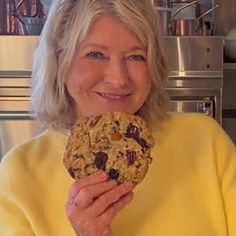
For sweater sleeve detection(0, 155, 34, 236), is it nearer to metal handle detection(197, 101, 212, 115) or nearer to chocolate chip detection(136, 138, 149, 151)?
chocolate chip detection(136, 138, 149, 151)

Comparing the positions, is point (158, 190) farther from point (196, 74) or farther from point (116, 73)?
point (196, 74)

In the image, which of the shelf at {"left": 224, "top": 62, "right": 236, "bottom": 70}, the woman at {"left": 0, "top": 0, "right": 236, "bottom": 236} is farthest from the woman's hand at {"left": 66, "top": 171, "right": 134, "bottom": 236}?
the shelf at {"left": 224, "top": 62, "right": 236, "bottom": 70}

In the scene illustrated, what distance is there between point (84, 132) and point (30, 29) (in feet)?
4.67

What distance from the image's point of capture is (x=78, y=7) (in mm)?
1150

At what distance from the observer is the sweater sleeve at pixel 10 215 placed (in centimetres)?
112

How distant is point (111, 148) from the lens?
941 millimetres

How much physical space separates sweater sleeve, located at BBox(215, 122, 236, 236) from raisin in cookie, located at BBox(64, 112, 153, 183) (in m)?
0.28

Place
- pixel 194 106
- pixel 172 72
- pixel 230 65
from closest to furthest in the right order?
1. pixel 172 72
2. pixel 194 106
3. pixel 230 65

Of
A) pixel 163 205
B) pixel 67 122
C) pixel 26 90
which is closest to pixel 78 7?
pixel 67 122

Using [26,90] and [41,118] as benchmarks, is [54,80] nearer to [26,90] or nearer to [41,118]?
[41,118]

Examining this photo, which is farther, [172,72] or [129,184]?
[172,72]

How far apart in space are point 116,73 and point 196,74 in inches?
47.0

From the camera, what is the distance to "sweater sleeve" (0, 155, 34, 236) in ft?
→ 3.67

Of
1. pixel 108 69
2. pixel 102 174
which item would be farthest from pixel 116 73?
pixel 102 174
